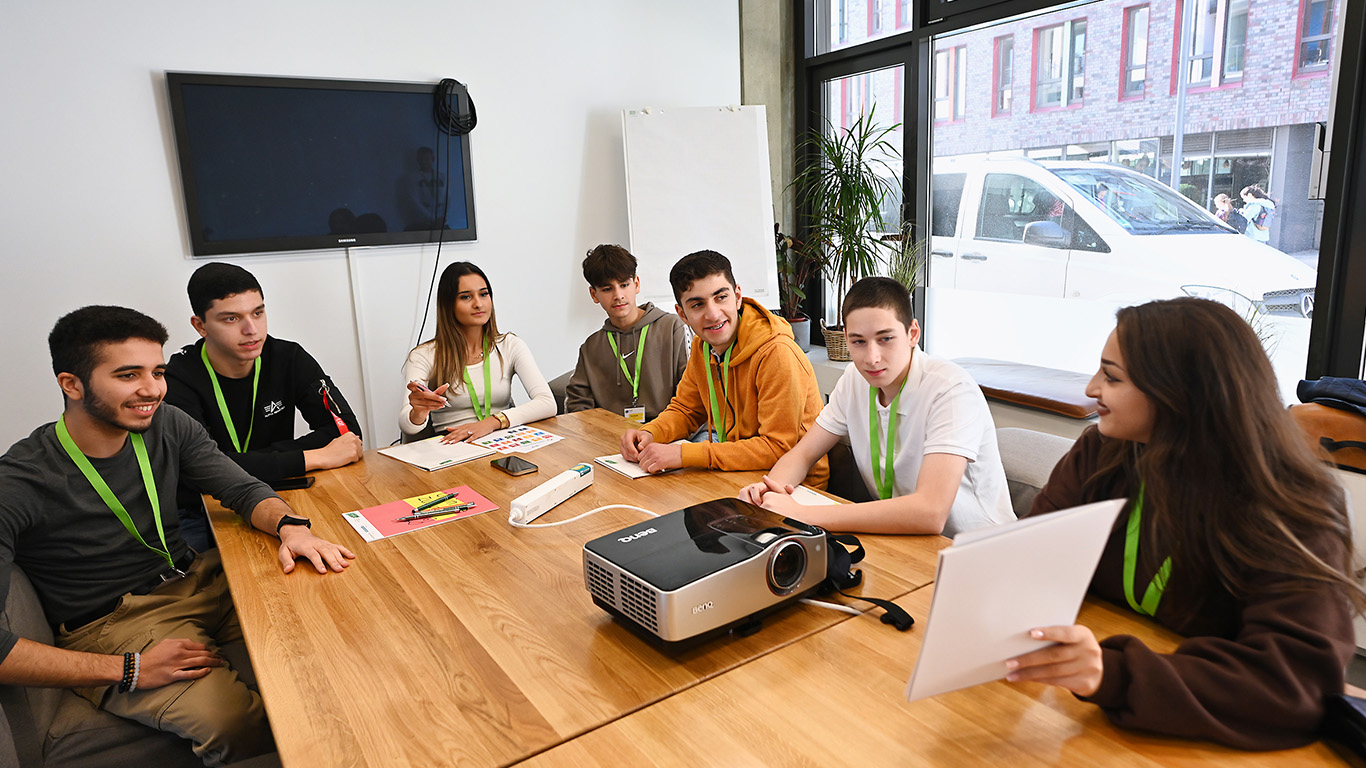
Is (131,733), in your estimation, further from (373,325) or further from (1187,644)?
(373,325)

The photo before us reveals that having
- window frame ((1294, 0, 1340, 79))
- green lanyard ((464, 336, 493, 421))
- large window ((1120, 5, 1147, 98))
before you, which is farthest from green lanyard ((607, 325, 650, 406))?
window frame ((1294, 0, 1340, 79))

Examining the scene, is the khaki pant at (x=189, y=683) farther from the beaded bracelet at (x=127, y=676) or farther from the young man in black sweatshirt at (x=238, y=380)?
the young man in black sweatshirt at (x=238, y=380)

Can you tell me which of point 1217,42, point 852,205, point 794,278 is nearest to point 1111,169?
point 1217,42

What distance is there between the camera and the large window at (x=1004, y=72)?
13.2 feet

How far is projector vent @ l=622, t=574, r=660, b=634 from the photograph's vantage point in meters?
1.25

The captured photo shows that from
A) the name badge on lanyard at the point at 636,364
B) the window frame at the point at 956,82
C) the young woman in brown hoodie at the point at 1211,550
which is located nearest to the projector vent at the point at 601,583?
the young woman in brown hoodie at the point at 1211,550

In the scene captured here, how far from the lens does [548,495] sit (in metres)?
1.97

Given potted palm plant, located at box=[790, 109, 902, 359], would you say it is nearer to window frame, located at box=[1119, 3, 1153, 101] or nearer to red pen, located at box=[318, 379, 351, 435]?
window frame, located at box=[1119, 3, 1153, 101]

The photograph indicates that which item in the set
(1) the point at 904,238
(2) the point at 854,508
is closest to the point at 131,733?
(2) the point at 854,508

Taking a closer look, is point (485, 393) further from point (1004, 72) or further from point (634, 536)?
point (1004, 72)

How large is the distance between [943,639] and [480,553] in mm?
1112

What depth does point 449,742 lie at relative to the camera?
3.65 feet

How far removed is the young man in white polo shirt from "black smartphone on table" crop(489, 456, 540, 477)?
28.2 inches

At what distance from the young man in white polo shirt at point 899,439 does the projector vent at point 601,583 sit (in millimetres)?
525
